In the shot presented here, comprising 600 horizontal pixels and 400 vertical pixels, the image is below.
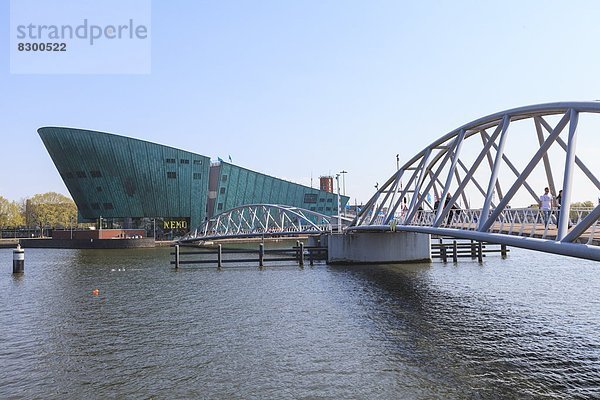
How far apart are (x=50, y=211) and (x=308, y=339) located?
146294 millimetres

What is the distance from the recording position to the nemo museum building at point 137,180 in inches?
3858

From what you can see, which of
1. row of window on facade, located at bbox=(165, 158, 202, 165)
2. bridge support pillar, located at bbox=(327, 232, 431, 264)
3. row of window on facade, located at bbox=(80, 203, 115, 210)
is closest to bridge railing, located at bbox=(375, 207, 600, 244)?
bridge support pillar, located at bbox=(327, 232, 431, 264)

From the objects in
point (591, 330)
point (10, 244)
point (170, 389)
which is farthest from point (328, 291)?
point (10, 244)

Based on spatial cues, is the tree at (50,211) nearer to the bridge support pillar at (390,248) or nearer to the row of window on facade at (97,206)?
the row of window on facade at (97,206)

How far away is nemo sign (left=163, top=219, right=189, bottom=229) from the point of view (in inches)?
4277

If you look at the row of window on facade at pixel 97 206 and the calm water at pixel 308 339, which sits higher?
the row of window on facade at pixel 97 206

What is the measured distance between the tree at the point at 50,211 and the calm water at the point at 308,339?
394 ft

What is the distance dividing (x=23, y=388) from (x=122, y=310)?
1196 centimetres

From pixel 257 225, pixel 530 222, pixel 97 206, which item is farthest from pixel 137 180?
pixel 530 222

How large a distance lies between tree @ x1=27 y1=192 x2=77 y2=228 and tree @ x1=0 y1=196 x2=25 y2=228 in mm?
3675

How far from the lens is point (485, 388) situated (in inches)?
518

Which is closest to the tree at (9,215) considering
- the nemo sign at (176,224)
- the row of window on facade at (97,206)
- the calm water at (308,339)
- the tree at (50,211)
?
the tree at (50,211)

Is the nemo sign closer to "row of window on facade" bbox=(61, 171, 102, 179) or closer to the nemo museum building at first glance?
the nemo museum building

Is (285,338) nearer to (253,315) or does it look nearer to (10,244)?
(253,315)
